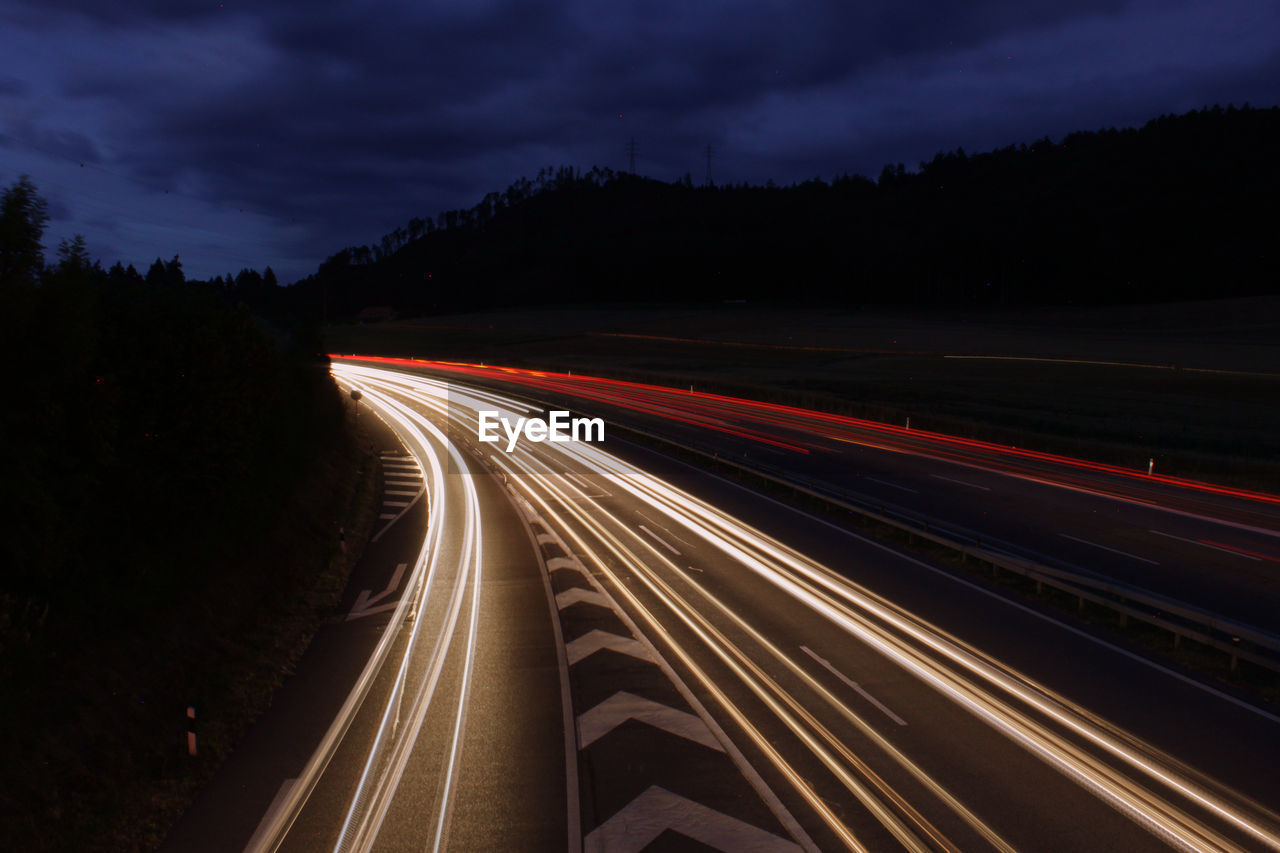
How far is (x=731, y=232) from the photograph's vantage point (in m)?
188

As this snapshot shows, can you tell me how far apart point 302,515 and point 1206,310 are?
9950 cm

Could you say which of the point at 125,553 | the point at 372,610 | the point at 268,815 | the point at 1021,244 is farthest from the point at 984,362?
the point at 1021,244

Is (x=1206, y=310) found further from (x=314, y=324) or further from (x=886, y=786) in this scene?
(x=886, y=786)

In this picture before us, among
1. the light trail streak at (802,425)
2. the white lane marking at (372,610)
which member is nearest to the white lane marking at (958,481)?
the light trail streak at (802,425)

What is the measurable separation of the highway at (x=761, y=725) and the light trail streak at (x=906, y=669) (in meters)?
0.04

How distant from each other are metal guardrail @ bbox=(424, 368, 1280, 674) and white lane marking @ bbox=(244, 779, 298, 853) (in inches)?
507

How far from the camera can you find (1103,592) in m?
15.4

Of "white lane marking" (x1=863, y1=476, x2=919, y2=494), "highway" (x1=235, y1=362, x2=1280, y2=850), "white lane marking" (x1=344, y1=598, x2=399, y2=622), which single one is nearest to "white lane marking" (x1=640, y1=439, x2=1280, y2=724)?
"highway" (x1=235, y1=362, x2=1280, y2=850)

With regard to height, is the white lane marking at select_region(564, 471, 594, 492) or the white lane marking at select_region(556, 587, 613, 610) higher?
the white lane marking at select_region(556, 587, 613, 610)

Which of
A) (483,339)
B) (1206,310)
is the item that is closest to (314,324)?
(483,339)

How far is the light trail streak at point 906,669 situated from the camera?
8328mm

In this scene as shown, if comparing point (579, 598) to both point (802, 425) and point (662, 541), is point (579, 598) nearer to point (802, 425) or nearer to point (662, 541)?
point (662, 541)

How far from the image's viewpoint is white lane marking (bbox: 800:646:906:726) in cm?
1070

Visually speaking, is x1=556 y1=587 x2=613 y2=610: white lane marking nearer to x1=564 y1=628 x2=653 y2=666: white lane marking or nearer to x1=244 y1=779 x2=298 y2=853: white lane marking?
x1=564 y1=628 x2=653 y2=666: white lane marking
